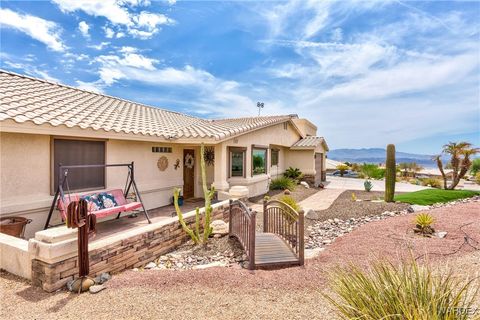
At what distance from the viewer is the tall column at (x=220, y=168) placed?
12844 millimetres

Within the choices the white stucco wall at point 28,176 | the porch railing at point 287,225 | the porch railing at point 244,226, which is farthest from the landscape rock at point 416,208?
the white stucco wall at point 28,176

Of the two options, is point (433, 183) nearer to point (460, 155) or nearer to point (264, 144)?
point (460, 155)

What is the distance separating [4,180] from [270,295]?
7.25 m

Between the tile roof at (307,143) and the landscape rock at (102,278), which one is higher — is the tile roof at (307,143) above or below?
above

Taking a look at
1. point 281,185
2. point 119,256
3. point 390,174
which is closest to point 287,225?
point 119,256

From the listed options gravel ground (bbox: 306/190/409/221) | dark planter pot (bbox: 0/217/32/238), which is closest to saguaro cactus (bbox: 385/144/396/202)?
gravel ground (bbox: 306/190/409/221)

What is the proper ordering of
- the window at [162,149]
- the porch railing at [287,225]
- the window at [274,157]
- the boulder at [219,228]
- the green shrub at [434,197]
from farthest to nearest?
1. the window at [274,157]
2. the green shrub at [434,197]
3. the window at [162,149]
4. the boulder at [219,228]
5. the porch railing at [287,225]

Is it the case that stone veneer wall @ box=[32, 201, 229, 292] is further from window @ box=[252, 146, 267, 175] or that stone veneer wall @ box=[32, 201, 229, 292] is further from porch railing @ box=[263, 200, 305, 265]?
window @ box=[252, 146, 267, 175]

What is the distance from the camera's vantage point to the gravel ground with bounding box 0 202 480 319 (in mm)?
3865

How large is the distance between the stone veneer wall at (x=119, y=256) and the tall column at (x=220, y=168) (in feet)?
15.6

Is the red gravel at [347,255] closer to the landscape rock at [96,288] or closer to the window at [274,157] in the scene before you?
the landscape rock at [96,288]

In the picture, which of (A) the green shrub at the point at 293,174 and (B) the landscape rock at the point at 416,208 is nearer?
(B) the landscape rock at the point at 416,208

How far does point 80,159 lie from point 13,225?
267 cm

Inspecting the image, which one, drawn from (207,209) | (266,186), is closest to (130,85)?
(266,186)
